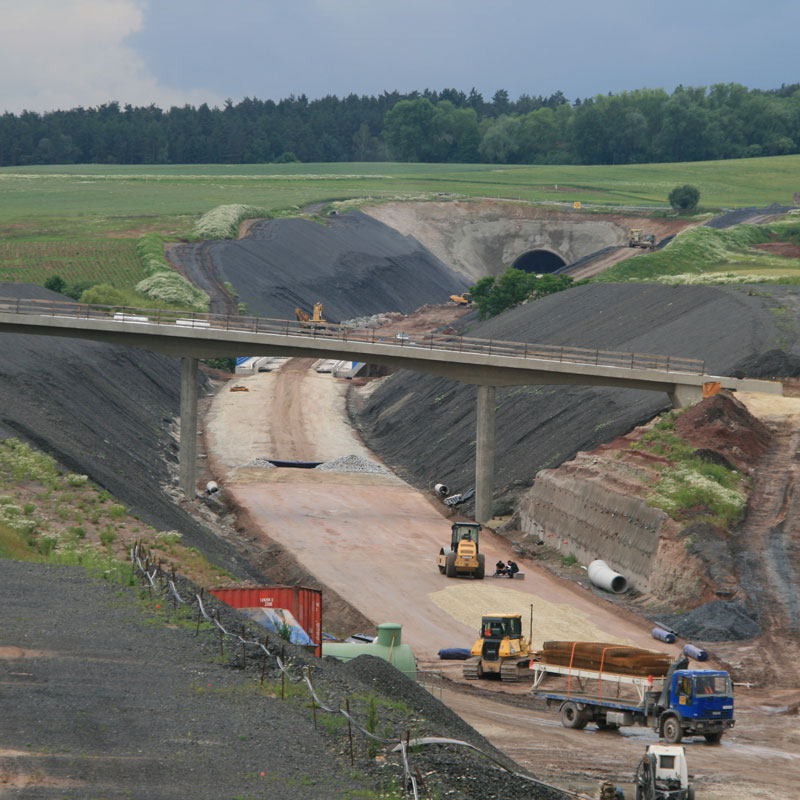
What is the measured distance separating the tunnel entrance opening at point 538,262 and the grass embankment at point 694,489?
11592 cm

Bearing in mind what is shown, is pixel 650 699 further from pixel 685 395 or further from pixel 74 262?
pixel 74 262

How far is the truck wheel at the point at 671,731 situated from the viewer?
31.0 meters

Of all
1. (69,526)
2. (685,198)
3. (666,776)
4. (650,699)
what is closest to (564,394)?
(69,526)

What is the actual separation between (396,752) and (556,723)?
12.4m

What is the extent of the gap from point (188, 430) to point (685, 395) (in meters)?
24.6

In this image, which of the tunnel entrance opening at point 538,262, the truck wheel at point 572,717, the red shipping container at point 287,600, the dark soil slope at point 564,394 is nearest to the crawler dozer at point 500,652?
the truck wheel at point 572,717

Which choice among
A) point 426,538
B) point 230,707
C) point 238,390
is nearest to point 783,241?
point 238,390

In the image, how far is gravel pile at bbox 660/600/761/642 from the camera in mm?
43625

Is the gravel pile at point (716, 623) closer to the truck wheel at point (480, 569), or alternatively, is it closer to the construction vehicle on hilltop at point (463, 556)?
the truck wheel at point (480, 569)

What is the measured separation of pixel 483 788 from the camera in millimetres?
20969

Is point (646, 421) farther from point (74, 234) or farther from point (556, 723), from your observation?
point (74, 234)

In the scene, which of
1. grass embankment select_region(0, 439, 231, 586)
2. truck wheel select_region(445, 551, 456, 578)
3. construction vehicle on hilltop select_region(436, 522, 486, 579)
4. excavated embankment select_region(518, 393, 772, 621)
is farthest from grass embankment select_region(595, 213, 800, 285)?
grass embankment select_region(0, 439, 231, 586)

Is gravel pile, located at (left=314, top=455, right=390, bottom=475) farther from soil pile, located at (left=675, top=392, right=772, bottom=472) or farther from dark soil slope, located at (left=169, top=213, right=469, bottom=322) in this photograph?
dark soil slope, located at (left=169, top=213, right=469, bottom=322)

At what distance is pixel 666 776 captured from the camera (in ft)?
77.3
